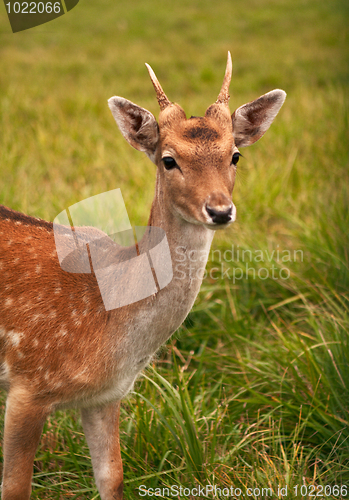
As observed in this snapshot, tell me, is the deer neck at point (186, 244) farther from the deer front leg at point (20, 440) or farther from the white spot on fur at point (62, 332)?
the deer front leg at point (20, 440)

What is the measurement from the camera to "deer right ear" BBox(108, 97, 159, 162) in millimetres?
2441

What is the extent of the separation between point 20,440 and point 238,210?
3.49 meters

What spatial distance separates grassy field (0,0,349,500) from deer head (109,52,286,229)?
1.96 ft

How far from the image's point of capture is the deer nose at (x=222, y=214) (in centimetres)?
212

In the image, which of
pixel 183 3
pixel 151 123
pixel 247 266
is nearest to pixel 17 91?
pixel 183 3

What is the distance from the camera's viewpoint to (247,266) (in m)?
4.50

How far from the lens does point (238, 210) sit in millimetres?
5312

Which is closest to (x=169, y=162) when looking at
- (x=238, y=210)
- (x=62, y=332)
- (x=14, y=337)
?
(x=62, y=332)

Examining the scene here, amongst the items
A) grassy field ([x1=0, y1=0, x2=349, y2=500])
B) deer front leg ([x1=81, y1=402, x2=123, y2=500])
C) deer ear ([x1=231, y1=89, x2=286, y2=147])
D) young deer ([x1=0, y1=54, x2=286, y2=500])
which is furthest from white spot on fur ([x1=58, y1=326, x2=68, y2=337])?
deer ear ([x1=231, y1=89, x2=286, y2=147])

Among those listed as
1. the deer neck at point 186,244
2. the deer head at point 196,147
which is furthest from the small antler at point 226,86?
the deer neck at point 186,244

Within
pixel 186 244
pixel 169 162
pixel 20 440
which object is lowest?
pixel 20 440

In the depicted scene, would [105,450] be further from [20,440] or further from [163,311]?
[163,311]

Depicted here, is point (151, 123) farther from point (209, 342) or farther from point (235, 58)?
point (235, 58)

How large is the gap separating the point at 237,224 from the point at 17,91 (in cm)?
448
